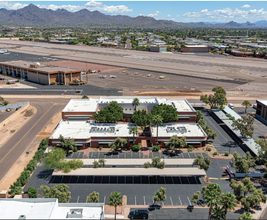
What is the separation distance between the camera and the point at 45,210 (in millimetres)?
38438

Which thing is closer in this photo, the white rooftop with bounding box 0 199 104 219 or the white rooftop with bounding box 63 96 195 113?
the white rooftop with bounding box 0 199 104 219

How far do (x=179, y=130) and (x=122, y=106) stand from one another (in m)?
25.2

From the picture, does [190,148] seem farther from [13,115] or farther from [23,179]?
[13,115]

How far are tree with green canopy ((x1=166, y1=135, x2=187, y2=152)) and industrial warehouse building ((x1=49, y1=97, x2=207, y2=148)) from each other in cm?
331

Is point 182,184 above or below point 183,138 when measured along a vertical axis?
below

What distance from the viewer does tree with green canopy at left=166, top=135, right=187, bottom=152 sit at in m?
66.8

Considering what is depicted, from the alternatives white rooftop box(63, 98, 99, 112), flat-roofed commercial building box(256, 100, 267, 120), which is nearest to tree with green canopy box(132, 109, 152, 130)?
white rooftop box(63, 98, 99, 112)

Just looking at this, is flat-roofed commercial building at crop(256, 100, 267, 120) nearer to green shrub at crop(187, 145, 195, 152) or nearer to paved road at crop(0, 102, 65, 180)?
green shrub at crop(187, 145, 195, 152)

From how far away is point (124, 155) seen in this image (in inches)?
2635

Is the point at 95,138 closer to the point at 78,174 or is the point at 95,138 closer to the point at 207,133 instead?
the point at 78,174

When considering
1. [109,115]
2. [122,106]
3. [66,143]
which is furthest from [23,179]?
[122,106]

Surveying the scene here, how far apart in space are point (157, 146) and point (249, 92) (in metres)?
83.3

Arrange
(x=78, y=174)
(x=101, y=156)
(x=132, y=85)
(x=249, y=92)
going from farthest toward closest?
(x=132, y=85), (x=249, y=92), (x=101, y=156), (x=78, y=174)

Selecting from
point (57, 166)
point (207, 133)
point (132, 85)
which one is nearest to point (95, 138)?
point (57, 166)
